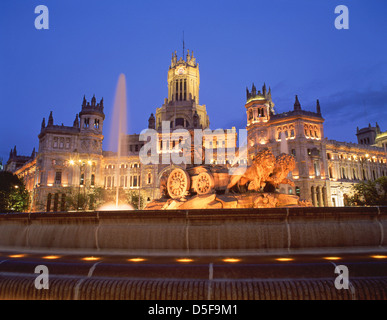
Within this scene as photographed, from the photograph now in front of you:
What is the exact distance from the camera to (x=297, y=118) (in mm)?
71438

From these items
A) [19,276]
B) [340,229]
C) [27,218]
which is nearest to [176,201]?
[27,218]

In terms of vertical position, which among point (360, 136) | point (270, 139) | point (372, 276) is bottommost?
point (372, 276)

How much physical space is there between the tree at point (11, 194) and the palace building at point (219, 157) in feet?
11.4

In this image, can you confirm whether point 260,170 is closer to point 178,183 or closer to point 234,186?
point 234,186

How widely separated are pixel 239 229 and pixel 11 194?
6491 cm

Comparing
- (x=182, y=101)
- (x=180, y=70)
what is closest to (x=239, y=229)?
(x=182, y=101)

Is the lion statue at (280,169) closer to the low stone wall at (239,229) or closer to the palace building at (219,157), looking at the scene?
the low stone wall at (239,229)

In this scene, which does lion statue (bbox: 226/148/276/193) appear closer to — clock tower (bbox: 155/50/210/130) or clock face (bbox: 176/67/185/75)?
clock tower (bbox: 155/50/210/130)

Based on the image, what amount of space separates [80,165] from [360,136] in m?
99.5

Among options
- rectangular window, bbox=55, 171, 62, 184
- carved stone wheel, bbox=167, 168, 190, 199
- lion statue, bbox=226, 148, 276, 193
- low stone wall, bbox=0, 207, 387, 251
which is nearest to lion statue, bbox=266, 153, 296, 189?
lion statue, bbox=226, 148, 276, 193

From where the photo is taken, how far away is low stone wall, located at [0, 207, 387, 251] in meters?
8.03

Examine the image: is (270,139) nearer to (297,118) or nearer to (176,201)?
(297,118)

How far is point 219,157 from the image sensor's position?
80375 mm

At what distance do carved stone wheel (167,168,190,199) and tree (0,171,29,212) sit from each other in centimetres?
5310
